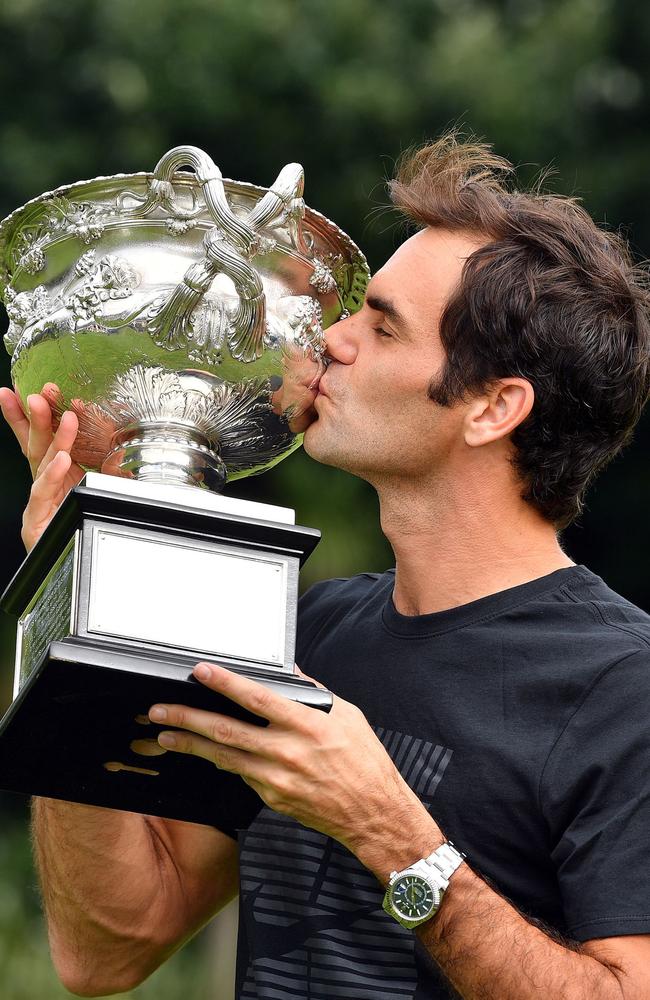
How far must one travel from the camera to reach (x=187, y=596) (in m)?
2.32

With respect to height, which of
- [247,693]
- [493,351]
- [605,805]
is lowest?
[605,805]

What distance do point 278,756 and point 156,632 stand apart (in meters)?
0.26

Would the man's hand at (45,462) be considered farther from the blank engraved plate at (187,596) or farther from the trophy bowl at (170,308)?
the blank engraved plate at (187,596)

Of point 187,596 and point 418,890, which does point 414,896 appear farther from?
point 187,596

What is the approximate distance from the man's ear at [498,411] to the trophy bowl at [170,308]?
12.9 inches

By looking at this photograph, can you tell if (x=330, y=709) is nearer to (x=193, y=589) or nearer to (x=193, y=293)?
(x=193, y=589)

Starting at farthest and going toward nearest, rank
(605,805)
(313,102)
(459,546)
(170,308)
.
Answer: (313,102) → (459,546) → (170,308) → (605,805)

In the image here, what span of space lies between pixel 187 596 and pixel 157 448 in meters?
0.37

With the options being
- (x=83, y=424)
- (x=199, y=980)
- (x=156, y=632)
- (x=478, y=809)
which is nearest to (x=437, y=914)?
(x=478, y=809)

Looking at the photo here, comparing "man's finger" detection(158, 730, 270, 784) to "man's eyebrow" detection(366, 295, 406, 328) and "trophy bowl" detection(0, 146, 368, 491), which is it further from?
"man's eyebrow" detection(366, 295, 406, 328)

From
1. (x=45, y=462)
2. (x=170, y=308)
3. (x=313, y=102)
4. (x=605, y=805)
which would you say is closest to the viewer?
(x=605, y=805)

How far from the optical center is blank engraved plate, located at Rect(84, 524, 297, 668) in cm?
227

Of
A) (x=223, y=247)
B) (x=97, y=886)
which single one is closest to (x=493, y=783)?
(x=97, y=886)

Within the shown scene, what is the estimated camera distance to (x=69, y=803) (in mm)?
2873
